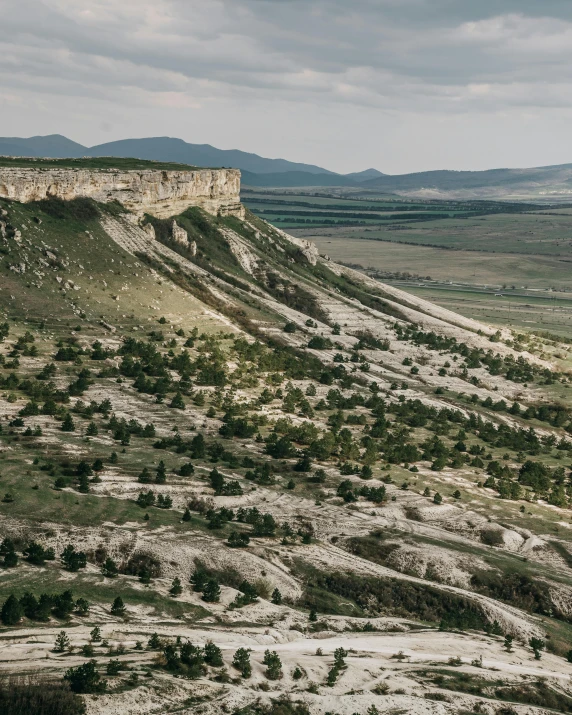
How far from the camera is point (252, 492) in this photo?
77.1m

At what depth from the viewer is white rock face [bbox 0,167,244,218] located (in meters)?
123

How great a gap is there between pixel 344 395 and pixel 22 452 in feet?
163

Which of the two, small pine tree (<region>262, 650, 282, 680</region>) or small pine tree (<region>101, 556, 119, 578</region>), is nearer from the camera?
small pine tree (<region>262, 650, 282, 680</region>)

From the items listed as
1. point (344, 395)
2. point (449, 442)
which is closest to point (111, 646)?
point (449, 442)

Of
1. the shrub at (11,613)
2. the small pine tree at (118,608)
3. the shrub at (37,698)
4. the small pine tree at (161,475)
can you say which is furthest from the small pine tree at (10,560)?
the small pine tree at (161,475)

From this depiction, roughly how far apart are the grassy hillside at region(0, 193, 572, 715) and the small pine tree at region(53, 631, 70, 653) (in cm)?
36

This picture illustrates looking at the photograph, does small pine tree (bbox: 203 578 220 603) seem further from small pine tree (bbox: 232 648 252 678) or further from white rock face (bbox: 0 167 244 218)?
white rock face (bbox: 0 167 244 218)

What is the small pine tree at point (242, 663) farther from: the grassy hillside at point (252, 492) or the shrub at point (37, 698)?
the shrub at point (37, 698)

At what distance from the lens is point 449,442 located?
10219cm

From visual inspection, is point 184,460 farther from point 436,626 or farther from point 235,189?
point 235,189

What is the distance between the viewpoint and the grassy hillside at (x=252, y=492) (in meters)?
49.2

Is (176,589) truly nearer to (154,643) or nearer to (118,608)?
(118,608)

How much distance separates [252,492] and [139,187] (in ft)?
250

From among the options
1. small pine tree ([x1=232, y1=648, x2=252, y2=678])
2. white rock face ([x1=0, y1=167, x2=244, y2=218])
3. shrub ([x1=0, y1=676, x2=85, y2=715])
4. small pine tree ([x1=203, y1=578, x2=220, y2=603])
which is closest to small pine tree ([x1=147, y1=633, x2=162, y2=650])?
small pine tree ([x1=232, y1=648, x2=252, y2=678])
